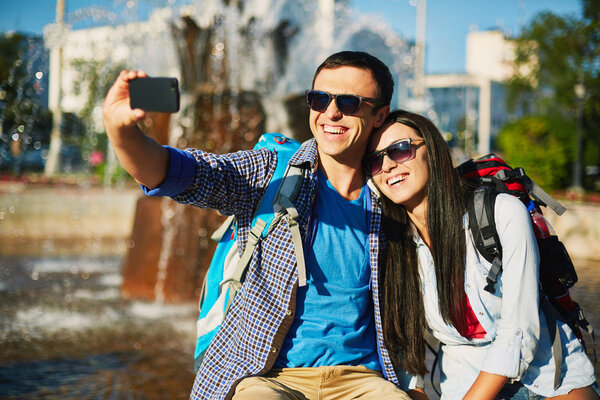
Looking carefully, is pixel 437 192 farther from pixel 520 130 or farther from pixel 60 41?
A: pixel 520 130

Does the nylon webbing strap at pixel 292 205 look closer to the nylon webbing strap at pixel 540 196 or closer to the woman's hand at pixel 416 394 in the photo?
the woman's hand at pixel 416 394

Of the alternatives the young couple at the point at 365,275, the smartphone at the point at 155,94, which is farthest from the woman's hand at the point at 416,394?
the smartphone at the point at 155,94

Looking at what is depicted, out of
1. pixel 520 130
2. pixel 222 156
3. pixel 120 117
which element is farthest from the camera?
pixel 520 130

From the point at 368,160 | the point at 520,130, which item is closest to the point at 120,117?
the point at 368,160

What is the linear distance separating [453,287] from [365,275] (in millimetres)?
328

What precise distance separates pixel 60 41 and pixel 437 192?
12556 millimetres

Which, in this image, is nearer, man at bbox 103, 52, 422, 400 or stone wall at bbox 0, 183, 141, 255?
man at bbox 103, 52, 422, 400

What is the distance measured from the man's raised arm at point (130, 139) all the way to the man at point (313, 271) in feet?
0.12

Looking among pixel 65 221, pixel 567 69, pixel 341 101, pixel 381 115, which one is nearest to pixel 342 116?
pixel 341 101

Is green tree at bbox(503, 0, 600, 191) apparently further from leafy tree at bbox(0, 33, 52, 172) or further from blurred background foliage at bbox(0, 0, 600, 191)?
leafy tree at bbox(0, 33, 52, 172)

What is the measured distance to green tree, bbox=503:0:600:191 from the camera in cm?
2028

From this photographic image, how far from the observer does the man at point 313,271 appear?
6.86 ft

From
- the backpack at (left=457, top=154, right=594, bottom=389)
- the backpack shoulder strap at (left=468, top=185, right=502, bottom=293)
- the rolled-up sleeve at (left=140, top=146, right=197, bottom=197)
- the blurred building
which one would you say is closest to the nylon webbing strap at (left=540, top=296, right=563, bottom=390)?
the backpack at (left=457, top=154, right=594, bottom=389)

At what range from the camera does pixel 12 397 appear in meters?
3.81
